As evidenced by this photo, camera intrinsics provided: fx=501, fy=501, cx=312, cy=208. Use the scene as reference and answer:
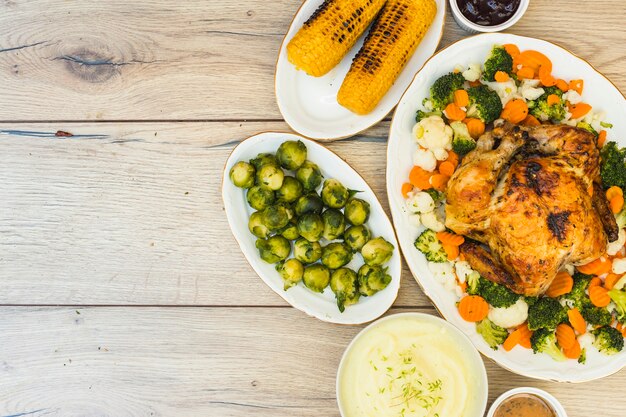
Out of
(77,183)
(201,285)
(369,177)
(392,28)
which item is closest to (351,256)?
(369,177)

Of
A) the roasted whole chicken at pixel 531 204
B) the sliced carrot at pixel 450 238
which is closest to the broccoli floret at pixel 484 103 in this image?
the roasted whole chicken at pixel 531 204

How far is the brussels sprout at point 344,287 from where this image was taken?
264 centimetres

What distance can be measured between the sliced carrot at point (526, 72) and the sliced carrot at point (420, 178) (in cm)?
69

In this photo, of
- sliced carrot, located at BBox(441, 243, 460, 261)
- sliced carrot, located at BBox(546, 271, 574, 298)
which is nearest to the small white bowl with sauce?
sliced carrot, located at BBox(546, 271, 574, 298)

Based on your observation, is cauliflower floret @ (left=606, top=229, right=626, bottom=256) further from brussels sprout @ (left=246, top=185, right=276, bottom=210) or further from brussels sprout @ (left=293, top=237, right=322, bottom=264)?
brussels sprout @ (left=246, top=185, right=276, bottom=210)

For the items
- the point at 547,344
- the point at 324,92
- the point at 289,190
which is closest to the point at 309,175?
the point at 289,190

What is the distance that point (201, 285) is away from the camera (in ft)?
9.56

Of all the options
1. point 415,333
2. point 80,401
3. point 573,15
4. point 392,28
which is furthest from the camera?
point 80,401

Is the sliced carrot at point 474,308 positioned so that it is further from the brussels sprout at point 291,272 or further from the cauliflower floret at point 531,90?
the cauliflower floret at point 531,90

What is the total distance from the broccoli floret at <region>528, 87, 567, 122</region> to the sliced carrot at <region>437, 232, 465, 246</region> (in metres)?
0.75

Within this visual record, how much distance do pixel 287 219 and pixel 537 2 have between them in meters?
1.83

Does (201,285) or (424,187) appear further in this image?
(201,285)

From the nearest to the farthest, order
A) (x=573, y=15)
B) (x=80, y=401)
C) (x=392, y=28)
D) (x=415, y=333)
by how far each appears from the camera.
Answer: (x=415, y=333), (x=392, y=28), (x=573, y=15), (x=80, y=401)

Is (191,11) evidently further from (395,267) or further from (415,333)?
(415,333)
